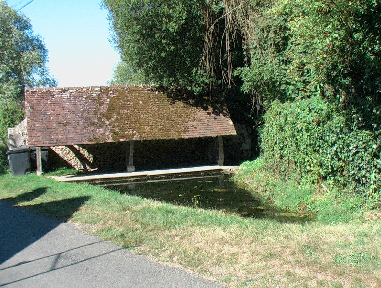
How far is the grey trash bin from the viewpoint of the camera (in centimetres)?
1788

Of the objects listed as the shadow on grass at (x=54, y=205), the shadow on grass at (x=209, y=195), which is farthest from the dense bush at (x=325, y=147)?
the shadow on grass at (x=54, y=205)

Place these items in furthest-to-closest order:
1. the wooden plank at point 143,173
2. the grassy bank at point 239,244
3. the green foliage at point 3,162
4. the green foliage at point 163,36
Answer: the green foliage at point 3,162
the green foliage at point 163,36
the wooden plank at point 143,173
the grassy bank at point 239,244

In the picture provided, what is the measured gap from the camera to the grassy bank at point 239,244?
506cm

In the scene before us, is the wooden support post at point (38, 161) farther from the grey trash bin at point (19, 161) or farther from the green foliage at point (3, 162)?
the green foliage at point (3, 162)

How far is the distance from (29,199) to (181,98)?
1124 centimetres

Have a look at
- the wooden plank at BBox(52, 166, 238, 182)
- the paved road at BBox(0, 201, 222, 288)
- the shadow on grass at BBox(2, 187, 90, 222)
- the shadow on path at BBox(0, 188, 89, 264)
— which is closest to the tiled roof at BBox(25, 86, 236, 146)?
the wooden plank at BBox(52, 166, 238, 182)

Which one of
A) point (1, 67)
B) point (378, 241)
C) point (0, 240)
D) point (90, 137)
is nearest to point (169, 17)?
point (90, 137)

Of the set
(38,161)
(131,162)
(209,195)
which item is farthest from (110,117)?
(209,195)

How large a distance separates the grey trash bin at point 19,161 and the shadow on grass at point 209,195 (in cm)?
458

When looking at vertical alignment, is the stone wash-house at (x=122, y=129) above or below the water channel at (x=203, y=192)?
above

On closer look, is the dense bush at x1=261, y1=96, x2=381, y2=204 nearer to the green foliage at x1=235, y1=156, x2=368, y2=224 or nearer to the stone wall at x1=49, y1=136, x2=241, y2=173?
the green foliage at x1=235, y1=156, x2=368, y2=224

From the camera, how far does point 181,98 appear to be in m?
21.3

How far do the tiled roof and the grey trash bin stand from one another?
1.09 m

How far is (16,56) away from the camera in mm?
41625
